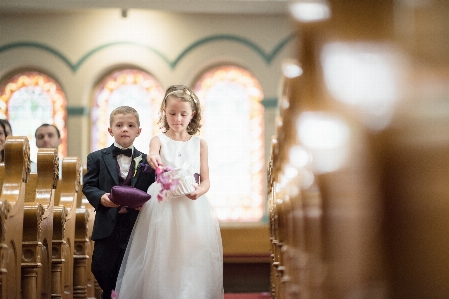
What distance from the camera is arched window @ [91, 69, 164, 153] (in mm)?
10672

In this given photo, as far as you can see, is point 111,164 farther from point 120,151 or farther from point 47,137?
point 47,137

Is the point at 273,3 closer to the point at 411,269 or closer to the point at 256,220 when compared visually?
the point at 256,220

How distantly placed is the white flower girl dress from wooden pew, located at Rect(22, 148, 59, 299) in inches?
17.9

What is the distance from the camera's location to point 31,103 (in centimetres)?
1065

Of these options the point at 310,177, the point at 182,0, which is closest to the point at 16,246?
the point at 310,177

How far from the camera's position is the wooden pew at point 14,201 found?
271cm

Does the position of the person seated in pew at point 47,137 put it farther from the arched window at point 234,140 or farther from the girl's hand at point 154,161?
the arched window at point 234,140

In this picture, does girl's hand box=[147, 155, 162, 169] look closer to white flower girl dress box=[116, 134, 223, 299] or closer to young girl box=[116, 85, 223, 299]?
young girl box=[116, 85, 223, 299]

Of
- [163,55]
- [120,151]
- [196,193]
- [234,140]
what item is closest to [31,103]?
[163,55]

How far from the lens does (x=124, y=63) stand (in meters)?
10.6

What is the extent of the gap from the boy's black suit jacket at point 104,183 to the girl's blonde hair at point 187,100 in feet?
0.99

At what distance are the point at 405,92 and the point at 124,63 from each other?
9834 millimetres

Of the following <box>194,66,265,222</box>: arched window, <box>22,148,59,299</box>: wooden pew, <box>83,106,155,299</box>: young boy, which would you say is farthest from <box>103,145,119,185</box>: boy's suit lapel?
<box>194,66,265,222</box>: arched window

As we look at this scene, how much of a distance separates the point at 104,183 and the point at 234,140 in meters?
7.04
